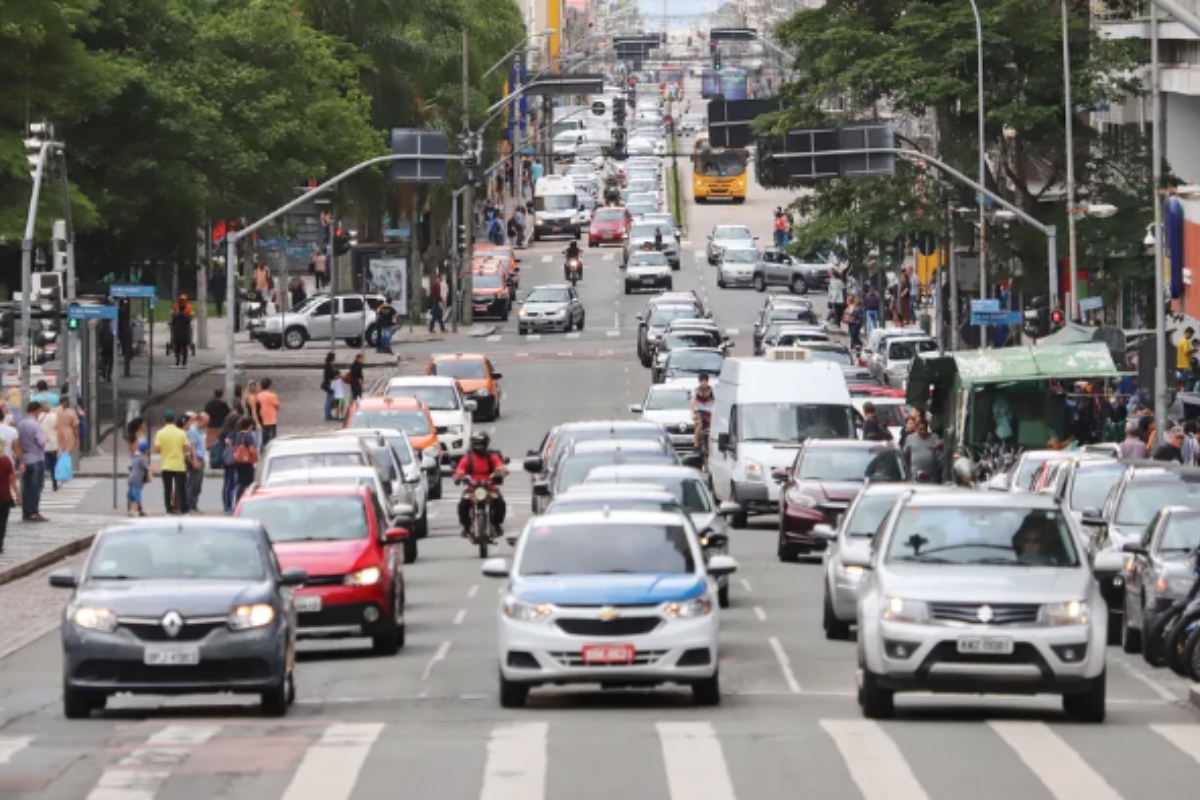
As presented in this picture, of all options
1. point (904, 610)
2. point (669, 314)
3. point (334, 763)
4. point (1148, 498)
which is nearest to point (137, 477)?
point (1148, 498)

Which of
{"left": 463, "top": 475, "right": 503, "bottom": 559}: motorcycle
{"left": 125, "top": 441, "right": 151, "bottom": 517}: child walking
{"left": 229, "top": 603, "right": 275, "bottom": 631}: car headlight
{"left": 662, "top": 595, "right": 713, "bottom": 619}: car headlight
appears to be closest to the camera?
{"left": 229, "top": 603, "right": 275, "bottom": 631}: car headlight

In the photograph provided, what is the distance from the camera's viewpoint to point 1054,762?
17969mm

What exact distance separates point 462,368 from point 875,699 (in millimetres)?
43730

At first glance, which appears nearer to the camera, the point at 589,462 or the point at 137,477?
the point at 589,462

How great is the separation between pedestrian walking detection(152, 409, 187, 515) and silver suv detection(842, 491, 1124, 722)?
23.0m

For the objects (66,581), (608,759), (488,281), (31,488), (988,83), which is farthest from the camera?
(488,281)

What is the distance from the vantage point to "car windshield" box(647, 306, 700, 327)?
76.6m

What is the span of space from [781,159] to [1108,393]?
15.7 metres

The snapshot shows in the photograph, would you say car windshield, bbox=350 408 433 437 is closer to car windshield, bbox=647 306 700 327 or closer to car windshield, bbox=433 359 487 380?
car windshield, bbox=433 359 487 380

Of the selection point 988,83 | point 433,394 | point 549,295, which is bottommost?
point 433,394

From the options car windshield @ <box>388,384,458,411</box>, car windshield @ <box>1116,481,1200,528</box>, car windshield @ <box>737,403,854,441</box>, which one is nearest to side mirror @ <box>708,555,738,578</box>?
car windshield @ <box>1116,481,1200,528</box>

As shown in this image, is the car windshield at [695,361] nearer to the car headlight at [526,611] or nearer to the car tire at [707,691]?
the car tire at [707,691]

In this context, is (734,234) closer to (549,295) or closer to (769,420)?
(549,295)

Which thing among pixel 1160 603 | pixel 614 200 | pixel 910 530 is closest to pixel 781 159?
pixel 1160 603
